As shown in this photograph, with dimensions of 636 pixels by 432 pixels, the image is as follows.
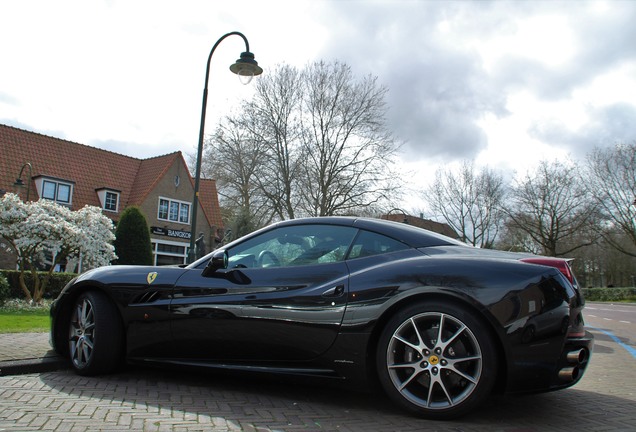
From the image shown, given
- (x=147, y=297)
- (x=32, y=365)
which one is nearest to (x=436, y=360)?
(x=147, y=297)

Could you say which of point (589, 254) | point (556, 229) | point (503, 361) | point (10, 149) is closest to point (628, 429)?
point (503, 361)

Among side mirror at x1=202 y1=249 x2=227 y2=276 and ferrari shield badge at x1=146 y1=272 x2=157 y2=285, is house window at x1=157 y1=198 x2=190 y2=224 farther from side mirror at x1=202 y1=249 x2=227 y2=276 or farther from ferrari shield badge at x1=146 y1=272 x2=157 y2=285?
side mirror at x1=202 y1=249 x2=227 y2=276

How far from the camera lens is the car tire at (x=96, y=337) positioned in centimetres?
425

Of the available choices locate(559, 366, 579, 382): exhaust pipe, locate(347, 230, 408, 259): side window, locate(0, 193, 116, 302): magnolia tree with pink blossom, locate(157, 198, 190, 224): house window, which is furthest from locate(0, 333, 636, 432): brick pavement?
locate(157, 198, 190, 224): house window

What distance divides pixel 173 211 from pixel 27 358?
3182cm

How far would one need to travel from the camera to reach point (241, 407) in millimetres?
3449

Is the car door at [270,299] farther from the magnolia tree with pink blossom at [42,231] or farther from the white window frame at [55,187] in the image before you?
the white window frame at [55,187]

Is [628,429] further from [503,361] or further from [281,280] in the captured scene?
[281,280]

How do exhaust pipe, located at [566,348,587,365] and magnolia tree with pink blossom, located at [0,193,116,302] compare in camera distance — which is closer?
exhaust pipe, located at [566,348,587,365]

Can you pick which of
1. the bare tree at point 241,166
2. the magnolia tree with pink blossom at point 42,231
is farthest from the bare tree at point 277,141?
the magnolia tree with pink blossom at point 42,231

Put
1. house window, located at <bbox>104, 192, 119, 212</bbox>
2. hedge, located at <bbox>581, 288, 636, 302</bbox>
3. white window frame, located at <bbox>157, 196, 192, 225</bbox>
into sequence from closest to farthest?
house window, located at <bbox>104, 192, 119, 212</bbox>, white window frame, located at <bbox>157, 196, 192, 225</bbox>, hedge, located at <bbox>581, 288, 636, 302</bbox>

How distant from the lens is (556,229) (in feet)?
147

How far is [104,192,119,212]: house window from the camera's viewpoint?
32094 millimetres

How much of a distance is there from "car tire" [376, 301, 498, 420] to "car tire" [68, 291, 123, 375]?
7.70 ft
